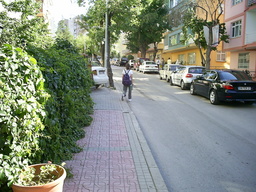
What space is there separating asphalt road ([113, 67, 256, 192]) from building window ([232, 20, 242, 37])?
15305 mm

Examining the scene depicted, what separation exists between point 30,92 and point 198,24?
2472 cm

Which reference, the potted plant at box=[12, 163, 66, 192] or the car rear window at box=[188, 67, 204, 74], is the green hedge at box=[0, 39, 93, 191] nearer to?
the potted plant at box=[12, 163, 66, 192]

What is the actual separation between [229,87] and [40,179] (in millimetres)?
9914

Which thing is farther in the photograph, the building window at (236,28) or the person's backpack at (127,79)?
the building window at (236,28)

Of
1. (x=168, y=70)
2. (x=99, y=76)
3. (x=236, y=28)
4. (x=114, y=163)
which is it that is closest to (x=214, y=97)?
(x=99, y=76)

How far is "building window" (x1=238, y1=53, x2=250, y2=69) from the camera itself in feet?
81.5

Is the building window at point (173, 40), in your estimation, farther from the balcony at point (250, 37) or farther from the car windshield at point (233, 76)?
the car windshield at point (233, 76)

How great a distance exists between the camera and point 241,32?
2436 centimetres

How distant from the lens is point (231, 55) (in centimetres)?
2758

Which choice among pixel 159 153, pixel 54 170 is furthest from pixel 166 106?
pixel 54 170

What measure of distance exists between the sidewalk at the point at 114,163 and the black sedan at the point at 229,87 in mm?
5158

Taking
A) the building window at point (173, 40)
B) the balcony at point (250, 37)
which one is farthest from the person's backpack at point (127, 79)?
the building window at point (173, 40)

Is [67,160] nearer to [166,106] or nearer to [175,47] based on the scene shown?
[166,106]

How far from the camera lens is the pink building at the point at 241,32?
75.6 ft
